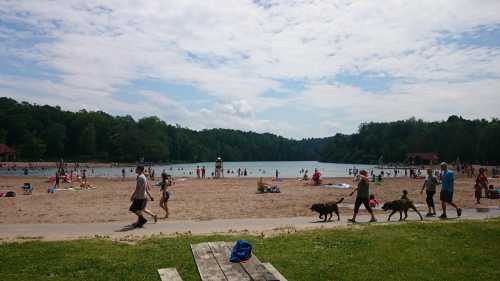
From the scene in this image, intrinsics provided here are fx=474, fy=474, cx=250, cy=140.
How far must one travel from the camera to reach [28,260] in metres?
8.00

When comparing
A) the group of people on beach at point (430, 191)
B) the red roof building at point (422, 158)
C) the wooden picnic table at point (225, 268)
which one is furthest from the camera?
the red roof building at point (422, 158)

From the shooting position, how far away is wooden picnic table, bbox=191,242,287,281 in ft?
17.6

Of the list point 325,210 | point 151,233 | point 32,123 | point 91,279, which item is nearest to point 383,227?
point 325,210

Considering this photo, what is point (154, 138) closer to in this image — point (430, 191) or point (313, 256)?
point (430, 191)

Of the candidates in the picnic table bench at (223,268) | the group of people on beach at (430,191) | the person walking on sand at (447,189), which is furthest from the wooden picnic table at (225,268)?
the person walking on sand at (447,189)

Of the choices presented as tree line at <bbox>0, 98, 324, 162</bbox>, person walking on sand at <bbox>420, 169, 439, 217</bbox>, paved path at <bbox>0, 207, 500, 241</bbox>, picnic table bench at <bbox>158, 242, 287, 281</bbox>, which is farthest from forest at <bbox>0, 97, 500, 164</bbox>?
picnic table bench at <bbox>158, 242, 287, 281</bbox>

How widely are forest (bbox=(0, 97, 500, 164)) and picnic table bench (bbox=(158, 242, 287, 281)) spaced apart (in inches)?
4224

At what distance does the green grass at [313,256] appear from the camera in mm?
7090

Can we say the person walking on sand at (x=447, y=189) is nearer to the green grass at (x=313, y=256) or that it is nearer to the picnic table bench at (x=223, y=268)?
the green grass at (x=313, y=256)

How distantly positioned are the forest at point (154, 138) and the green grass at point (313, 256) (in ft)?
338

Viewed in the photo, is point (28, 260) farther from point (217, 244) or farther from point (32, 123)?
point (32, 123)

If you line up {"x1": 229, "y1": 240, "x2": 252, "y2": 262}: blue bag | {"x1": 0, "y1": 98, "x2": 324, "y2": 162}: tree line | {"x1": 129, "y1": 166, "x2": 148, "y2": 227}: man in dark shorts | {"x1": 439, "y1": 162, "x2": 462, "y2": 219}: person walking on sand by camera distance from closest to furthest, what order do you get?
1. {"x1": 229, "y1": 240, "x2": 252, "y2": 262}: blue bag
2. {"x1": 129, "y1": 166, "x2": 148, "y2": 227}: man in dark shorts
3. {"x1": 439, "y1": 162, "x2": 462, "y2": 219}: person walking on sand
4. {"x1": 0, "y1": 98, "x2": 324, "y2": 162}: tree line

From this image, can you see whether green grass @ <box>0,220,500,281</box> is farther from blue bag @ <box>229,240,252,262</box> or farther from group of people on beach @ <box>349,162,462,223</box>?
group of people on beach @ <box>349,162,462,223</box>

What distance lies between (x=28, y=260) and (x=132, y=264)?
1871 millimetres
